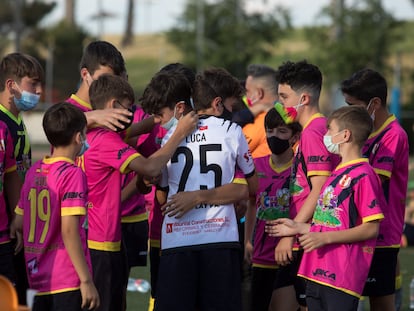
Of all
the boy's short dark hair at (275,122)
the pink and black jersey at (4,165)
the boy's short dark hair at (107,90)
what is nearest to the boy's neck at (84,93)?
the boy's short dark hair at (107,90)

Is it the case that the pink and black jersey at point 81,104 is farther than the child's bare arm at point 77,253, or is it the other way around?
the pink and black jersey at point 81,104

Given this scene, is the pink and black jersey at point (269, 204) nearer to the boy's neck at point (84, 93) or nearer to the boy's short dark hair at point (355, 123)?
the boy's short dark hair at point (355, 123)

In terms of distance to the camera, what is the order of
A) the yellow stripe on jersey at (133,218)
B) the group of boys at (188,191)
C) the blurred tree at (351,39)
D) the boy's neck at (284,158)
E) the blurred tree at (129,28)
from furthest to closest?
the blurred tree at (129,28) → the blurred tree at (351,39) → the yellow stripe on jersey at (133,218) → the boy's neck at (284,158) → the group of boys at (188,191)

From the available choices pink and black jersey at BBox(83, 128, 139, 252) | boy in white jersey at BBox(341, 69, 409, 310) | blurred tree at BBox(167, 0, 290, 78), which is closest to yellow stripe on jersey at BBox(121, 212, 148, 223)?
pink and black jersey at BBox(83, 128, 139, 252)

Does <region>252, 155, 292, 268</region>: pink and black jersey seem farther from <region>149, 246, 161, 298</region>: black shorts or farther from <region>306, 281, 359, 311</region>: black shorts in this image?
<region>306, 281, 359, 311</region>: black shorts

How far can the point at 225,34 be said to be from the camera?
143ft

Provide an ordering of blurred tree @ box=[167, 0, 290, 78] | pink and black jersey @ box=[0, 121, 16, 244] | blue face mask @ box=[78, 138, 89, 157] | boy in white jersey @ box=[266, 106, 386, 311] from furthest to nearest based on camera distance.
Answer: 1. blurred tree @ box=[167, 0, 290, 78]
2. pink and black jersey @ box=[0, 121, 16, 244]
3. boy in white jersey @ box=[266, 106, 386, 311]
4. blue face mask @ box=[78, 138, 89, 157]

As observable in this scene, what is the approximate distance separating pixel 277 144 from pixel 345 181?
1.16 m

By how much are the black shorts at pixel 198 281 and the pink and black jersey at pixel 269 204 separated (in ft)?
3.69

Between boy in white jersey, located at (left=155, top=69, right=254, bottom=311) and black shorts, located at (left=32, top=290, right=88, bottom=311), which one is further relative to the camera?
boy in white jersey, located at (left=155, top=69, right=254, bottom=311)

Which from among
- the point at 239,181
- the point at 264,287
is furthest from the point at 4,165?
the point at 264,287

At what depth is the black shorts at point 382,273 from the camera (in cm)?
639

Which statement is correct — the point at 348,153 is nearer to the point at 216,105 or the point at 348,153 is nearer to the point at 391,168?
the point at 391,168

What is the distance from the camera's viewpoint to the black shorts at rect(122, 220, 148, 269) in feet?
23.1
